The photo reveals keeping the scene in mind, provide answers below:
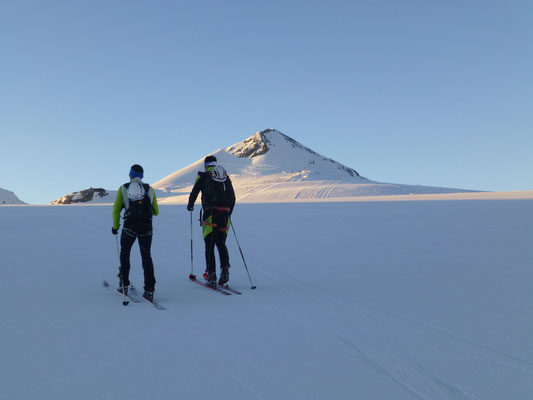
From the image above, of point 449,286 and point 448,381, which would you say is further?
point 449,286

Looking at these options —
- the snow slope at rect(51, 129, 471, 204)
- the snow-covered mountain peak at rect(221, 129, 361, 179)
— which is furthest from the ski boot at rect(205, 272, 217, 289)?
the snow-covered mountain peak at rect(221, 129, 361, 179)

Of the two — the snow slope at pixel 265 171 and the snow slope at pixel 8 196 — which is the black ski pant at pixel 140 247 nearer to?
the snow slope at pixel 265 171

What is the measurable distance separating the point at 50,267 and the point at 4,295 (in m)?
2.40

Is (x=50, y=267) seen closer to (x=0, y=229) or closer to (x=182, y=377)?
(x=182, y=377)

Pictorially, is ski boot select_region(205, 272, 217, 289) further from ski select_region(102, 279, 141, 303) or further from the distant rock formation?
the distant rock formation

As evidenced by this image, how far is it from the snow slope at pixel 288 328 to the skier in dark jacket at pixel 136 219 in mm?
453

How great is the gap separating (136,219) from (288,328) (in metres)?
3.05

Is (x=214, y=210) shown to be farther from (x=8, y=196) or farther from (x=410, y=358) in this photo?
(x=8, y=196)

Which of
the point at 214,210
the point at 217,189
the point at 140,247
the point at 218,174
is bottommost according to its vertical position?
the point at 140,247

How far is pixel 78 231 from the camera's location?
14.8 m

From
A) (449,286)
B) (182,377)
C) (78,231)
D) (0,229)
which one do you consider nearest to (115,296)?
(182,377)

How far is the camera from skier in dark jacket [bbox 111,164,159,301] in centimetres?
607

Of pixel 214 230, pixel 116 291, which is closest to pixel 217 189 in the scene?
pixel 214 230

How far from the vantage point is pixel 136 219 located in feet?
20.1
